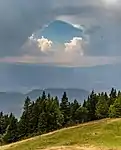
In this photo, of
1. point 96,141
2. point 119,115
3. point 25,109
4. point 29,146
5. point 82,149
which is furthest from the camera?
point 25,109

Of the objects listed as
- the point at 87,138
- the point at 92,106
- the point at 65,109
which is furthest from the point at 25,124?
the point at 87,138

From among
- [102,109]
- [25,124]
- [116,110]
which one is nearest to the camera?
A: [116,110]

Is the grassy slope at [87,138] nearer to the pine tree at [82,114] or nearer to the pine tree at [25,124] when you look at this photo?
the pine tree at [25,124]

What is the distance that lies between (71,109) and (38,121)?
15.6m

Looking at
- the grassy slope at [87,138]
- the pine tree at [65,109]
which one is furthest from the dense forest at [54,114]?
the grassy slope at [87,138]

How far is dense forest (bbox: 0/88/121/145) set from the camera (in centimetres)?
13112

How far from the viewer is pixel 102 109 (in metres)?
136

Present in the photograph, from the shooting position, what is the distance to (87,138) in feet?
261

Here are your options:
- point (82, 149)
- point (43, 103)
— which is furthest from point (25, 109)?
point (82, 149)

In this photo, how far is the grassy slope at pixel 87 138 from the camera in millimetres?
74912

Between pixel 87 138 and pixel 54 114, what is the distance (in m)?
53.3

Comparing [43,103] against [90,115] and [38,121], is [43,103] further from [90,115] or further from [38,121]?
[90,115]

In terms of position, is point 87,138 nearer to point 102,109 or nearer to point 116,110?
point 116,110

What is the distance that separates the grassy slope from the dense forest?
31.2m
